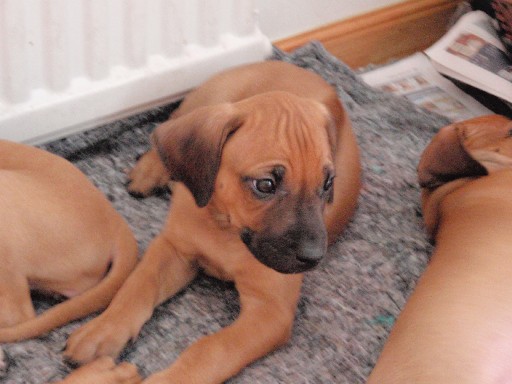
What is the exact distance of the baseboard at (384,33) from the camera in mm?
2525

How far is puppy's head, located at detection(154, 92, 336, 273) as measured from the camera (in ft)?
4.35

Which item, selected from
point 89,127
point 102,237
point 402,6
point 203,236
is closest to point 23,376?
point 102,237

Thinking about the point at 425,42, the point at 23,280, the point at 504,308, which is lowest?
the point at 425,42

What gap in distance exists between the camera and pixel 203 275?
67.0 inches

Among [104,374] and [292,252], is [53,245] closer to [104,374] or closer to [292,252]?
[104,374]

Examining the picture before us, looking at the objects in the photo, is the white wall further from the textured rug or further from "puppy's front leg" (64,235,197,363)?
"puppy's front leg" (64,235,197,363)

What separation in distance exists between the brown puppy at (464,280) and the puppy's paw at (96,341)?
1.53 ft

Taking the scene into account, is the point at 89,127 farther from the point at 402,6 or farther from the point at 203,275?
the point at 402,6

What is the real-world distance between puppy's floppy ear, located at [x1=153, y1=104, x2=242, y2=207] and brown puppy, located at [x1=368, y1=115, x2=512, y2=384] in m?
0.43

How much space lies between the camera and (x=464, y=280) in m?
1.38

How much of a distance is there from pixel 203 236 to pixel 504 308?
0.59 meters

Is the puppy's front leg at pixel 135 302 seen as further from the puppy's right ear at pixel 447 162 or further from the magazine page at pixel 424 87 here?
the magazine page at pixel 424 87

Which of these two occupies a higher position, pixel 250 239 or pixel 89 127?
pixel 250 239

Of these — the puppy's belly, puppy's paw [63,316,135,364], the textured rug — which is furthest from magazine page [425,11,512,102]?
puppy's paw [63,316,135,364]
